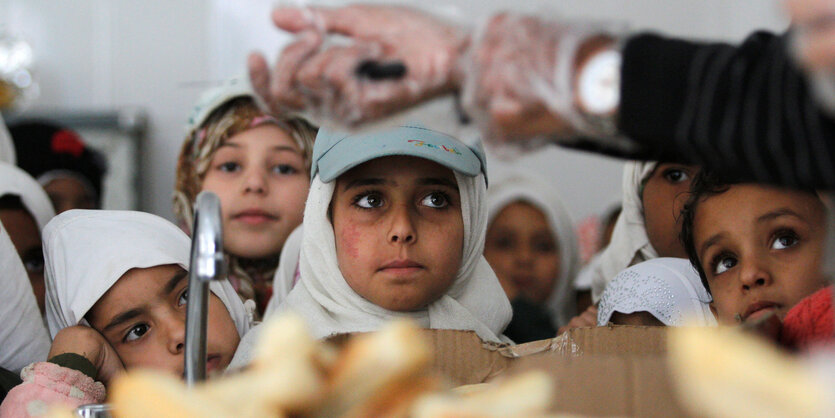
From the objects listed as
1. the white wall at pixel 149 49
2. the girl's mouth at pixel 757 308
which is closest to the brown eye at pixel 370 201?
the girl's mouth at pixel 757 308

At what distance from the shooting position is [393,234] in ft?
4.77

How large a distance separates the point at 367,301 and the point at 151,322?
0.36 m

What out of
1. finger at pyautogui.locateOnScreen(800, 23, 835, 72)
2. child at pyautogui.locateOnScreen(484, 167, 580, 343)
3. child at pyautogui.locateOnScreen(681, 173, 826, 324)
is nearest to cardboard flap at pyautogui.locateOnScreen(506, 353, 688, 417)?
finger at pyautogui.locateOnScreen(800, 23, 835, 72)

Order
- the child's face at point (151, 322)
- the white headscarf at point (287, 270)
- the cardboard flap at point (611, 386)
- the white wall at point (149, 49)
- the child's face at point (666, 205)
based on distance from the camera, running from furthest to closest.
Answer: the white wall at point (149, 49) → the white headscarf at point (287, 270) → the child's face at point (666, 205) → the child's face at point (151, 322) → the cardboard flap at point (611, 386)

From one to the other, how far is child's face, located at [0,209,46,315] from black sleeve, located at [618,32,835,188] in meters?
1.55

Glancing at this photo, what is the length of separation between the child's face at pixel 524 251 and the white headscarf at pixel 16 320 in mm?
1566

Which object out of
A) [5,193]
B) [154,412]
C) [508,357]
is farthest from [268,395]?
[5,193]

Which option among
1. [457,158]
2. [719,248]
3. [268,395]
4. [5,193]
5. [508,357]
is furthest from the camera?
[5,193]

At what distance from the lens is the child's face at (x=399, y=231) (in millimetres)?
1464

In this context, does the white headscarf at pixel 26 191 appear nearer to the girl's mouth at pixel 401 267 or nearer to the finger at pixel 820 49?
the girl's mouth at pixel 401 267

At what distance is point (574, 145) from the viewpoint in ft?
2.78

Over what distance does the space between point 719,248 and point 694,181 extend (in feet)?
0.64

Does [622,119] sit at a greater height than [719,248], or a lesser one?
greater

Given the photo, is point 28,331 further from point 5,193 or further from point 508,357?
point 508,357
